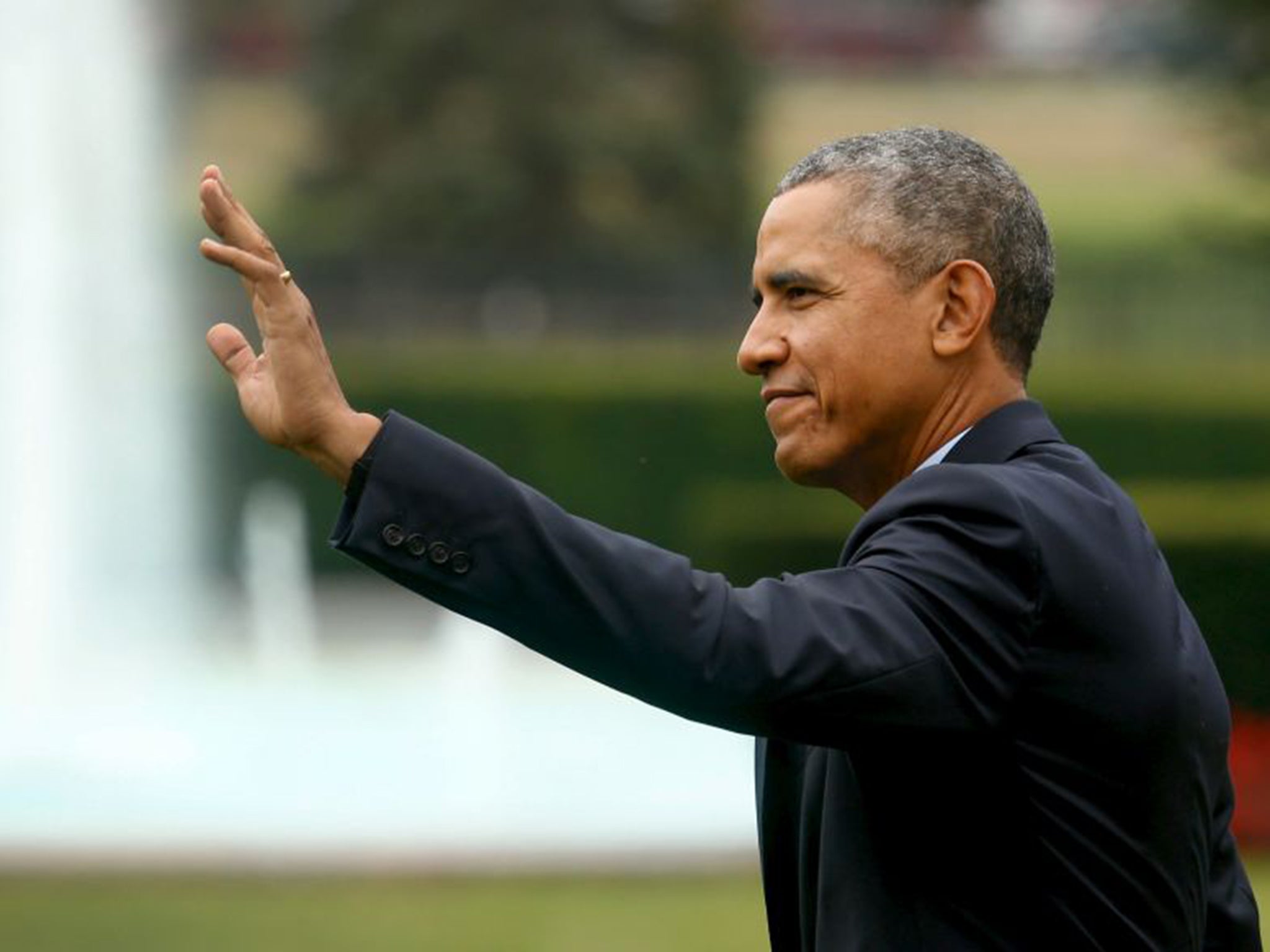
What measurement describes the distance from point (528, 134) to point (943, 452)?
26461 mm

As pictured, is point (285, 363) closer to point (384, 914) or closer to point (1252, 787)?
point (384, 914)

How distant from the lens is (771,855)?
2.57 meters

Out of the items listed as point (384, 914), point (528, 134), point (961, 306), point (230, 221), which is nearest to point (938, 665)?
point (961, 306)

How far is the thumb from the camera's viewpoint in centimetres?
231

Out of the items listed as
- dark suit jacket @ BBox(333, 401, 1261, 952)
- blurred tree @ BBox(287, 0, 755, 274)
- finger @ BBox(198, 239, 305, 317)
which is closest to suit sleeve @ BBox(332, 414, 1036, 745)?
dark suit jacket @ BBox(333, 401, 1261, 952)

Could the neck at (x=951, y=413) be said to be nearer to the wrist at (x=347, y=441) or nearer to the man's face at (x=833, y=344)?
the man's face at (x=833, y=344)

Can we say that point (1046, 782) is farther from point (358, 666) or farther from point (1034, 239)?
point (358, 666)

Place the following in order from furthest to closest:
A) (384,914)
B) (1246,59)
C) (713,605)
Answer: (1246,59) → (384,914) → (713,605)

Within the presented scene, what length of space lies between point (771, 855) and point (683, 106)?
26.9m

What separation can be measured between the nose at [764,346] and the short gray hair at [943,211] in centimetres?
12

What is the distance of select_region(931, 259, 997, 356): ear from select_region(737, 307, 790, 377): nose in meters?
0.15

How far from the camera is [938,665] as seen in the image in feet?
7.20

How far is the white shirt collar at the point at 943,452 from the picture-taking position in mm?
2488

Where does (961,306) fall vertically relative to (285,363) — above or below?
above
